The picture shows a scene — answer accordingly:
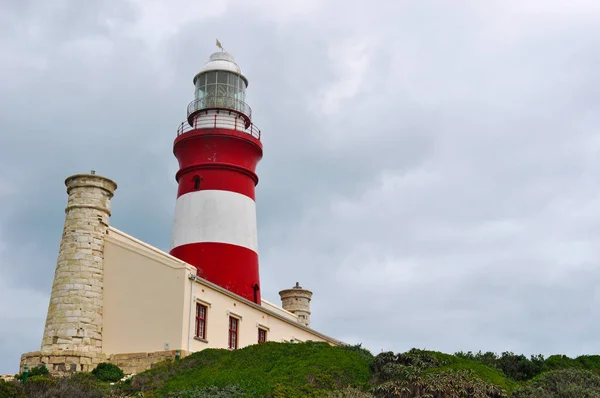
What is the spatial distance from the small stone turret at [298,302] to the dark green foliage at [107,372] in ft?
66.2

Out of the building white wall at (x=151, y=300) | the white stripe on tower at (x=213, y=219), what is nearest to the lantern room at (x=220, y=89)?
the white stripe on tower at (x=213, y=219)

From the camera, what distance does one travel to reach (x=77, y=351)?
25.4m

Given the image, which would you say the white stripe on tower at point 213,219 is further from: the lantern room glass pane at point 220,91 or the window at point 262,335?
the lantern room glass pane at point 220,91

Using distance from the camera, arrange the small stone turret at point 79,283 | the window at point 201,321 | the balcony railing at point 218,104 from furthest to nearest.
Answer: the balcony railing at point 218,104 → the window at point 201,321 → the small stone turret at point 79,283

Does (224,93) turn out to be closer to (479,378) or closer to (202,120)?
(202,120)

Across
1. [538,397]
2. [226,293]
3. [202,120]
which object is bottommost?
[538,397]

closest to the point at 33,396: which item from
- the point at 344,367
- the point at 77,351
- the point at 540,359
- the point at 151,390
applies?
the point at 151,390

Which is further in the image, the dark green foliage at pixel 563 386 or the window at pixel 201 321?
the window at pixel 201 321

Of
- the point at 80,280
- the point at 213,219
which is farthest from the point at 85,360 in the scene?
the point at 213,219

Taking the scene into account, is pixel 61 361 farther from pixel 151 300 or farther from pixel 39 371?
pixel 151 300

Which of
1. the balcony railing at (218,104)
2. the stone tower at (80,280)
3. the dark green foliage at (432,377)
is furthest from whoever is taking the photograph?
the balcony railing at (218,104)

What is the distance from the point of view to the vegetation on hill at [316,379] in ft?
61.0

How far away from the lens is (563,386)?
19250mm

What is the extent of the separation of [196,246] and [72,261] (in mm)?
5606
